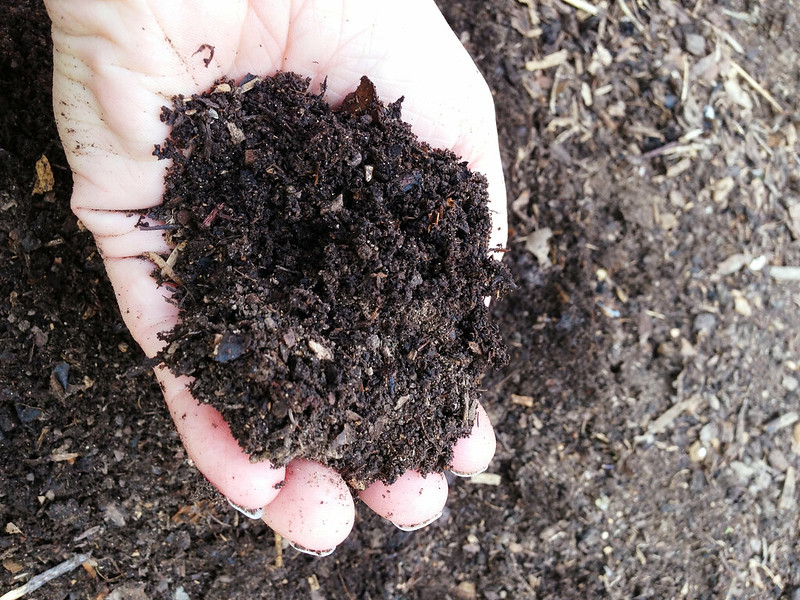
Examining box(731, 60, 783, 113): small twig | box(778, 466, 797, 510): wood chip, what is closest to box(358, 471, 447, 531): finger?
box(778, 466, 797, 510): wood chip

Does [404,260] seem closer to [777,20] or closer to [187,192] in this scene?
[187,192]

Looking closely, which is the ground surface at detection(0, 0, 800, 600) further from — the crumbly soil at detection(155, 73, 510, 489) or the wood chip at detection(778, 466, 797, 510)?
the crumbly soil at detection(155, 73, 510, 489)

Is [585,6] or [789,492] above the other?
[585,6]

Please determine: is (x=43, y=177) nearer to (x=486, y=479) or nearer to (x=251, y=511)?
(x=251, y=511)

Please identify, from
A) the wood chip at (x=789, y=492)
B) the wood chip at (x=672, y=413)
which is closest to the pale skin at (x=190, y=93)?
the wood chip at (x=672, y=413)

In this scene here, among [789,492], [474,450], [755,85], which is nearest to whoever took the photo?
[474,450]

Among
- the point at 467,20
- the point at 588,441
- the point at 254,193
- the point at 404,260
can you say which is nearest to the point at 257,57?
the point at 254,193

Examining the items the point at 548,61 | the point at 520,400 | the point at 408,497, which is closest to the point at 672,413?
the point at 520,400
